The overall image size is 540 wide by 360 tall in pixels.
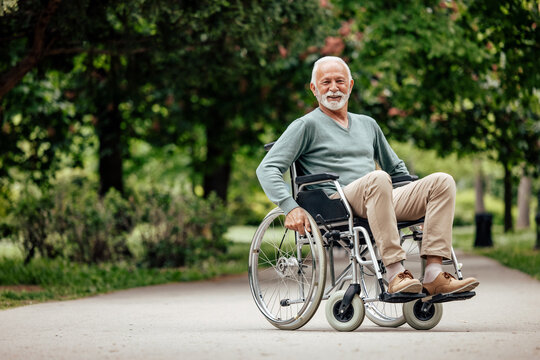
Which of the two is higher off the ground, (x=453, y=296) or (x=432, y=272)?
(x=432, y=272)

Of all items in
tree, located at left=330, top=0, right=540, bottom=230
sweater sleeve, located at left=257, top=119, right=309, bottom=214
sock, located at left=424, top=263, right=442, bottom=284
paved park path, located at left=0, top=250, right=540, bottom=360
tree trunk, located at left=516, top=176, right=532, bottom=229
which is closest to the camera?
paved park path, located at left=0, top=250, right=540, bottom=360

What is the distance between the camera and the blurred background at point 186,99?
9.84 meters

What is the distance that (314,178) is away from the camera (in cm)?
550

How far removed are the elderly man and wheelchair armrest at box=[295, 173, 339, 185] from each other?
126 mm

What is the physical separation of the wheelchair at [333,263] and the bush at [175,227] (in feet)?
21.7

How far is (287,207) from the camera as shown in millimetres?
5574

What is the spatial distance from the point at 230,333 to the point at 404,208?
1.34 meters

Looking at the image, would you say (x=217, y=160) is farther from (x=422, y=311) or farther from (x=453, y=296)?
(x=453, y=296)

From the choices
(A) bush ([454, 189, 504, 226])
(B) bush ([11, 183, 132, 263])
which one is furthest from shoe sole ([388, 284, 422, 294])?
(A) bush ([454, 189, 504, 226])

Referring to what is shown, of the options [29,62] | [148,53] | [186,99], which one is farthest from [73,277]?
[186,99]

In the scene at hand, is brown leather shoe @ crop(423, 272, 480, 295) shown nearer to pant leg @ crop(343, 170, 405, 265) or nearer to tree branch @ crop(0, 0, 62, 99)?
pant leg @ crop(343, 170, 405, 265)

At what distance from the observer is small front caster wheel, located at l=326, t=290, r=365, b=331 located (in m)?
5.34

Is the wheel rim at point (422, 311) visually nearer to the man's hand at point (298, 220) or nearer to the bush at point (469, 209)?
the man's hand at point (298, 220)

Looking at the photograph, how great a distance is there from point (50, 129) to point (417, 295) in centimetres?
1030
